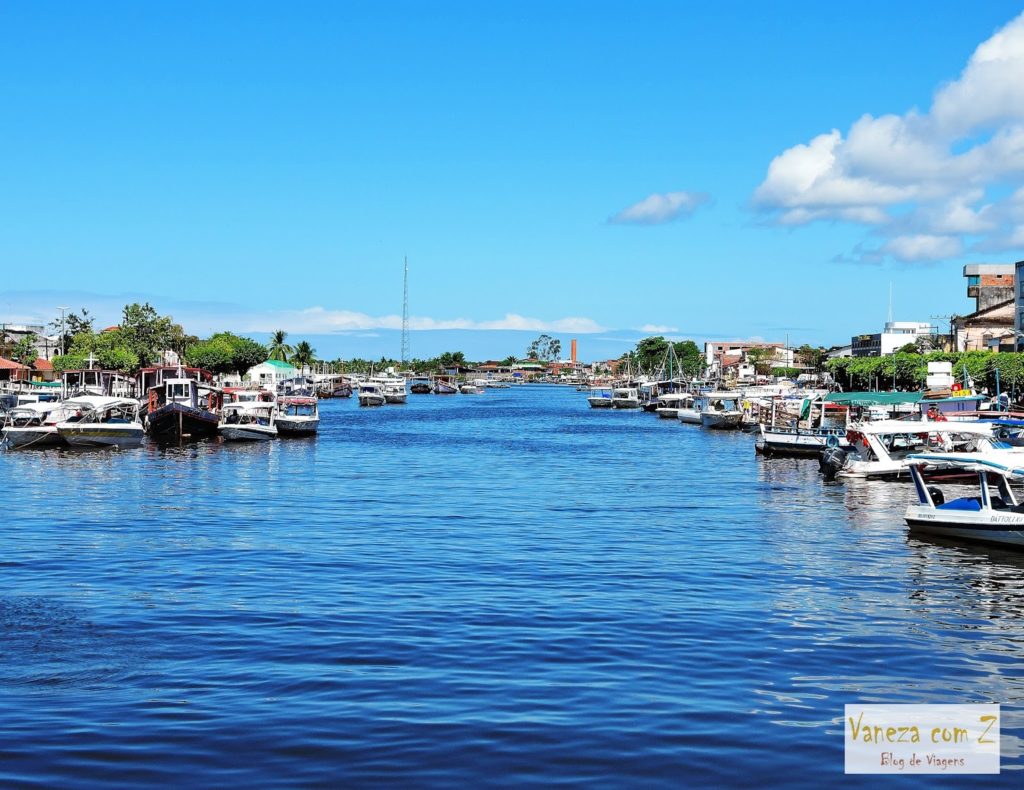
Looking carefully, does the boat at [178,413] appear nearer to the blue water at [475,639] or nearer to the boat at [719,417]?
the blue water at [475,639]

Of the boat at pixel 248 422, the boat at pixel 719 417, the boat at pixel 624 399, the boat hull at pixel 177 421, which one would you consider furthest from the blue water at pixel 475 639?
the boat at pixel 624 399

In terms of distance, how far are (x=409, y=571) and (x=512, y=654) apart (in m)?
7.99

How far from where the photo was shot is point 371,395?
547ft

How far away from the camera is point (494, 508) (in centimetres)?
3850

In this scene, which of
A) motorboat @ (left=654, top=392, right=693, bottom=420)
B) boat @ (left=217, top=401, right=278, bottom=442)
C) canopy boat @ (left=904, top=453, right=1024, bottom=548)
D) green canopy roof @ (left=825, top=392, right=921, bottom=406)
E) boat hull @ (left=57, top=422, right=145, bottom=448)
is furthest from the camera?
motorboat @ (left=654, top=392, right=693, bottom=420)

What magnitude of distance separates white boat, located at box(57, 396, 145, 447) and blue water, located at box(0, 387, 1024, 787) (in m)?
24.3

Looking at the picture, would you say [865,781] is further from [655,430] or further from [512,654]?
[655,430]

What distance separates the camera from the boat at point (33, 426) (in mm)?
64625

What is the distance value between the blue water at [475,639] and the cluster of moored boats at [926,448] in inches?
44.9

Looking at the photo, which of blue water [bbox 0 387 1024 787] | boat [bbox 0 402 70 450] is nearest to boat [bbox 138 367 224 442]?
boat [bbox 0 402 70 450]

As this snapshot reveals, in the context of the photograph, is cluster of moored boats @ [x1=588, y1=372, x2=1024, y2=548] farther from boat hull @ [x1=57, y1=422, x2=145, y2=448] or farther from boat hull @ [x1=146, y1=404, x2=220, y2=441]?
boat hull @ [x1=57, y1=422, x2=145, y2=448]

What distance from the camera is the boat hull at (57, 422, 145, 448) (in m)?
63.2

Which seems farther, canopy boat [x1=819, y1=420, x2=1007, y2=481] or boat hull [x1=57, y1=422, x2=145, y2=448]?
boat hull [x1=57, y1=422, x2=145, y2=448]

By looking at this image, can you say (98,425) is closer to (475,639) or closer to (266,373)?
(475,639)
